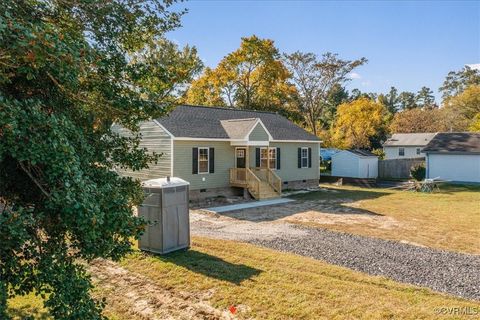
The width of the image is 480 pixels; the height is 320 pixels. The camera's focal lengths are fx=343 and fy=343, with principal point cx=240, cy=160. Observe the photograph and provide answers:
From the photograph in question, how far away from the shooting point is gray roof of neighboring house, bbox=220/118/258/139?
19164mm

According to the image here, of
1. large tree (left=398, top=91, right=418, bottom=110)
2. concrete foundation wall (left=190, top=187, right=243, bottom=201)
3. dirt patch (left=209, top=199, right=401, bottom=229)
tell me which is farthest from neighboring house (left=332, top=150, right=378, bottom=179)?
large tree (left=398, top=91, right=418, bottom=110)

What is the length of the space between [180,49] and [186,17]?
31.6m

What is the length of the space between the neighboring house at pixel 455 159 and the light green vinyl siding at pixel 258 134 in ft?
50.3

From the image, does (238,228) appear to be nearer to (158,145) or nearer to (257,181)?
(257,181)

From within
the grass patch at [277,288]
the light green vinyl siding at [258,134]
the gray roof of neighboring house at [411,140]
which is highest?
the gray roof of neighboring house at [411,140]

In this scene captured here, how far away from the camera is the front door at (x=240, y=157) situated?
19.7 meters

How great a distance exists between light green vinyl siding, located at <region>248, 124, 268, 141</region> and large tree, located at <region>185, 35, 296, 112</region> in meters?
15.9

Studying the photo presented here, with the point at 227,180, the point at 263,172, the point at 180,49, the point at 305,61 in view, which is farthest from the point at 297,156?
the point at 180,49

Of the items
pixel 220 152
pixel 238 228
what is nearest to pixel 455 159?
pixel 220 152

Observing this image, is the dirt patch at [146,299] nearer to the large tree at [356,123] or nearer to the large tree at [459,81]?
the large tree at [356,123]

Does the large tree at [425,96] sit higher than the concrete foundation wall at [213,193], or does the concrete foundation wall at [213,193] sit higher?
the large tree at [425,96]

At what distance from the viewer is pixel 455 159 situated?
26547 millimetres

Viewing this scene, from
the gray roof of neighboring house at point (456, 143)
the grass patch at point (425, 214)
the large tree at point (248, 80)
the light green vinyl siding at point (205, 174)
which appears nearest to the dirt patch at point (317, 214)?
the grass patch at point (425, 214)

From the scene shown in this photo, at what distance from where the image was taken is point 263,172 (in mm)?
19969
